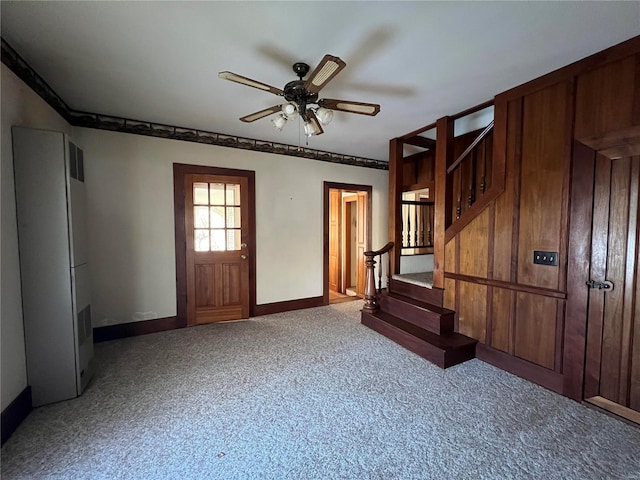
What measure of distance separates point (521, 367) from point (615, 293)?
A: 38.8 inches

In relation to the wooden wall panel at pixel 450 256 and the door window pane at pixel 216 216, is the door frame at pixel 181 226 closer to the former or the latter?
the door window pane at pixel 216 216

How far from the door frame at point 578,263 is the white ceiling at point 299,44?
0.80 m

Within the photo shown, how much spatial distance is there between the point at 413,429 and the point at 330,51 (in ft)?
9.06

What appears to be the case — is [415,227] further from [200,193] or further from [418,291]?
[200,193]

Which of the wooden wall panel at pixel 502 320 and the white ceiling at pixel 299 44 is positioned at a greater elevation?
the white ceiling at pixel 299 44

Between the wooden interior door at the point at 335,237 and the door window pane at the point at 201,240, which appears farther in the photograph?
the wooden interior door at the point at 335,237

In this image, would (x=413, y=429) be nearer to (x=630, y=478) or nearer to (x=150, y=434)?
(x=630, y=478)

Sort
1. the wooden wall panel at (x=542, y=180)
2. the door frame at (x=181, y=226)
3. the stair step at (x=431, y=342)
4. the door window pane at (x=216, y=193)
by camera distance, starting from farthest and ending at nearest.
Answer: the door window pane at (x=216, y=193), the door frame at (x=181, y=226), the stair step at (x=431, y=342), the wooden wall panel at (x=542, y=180)

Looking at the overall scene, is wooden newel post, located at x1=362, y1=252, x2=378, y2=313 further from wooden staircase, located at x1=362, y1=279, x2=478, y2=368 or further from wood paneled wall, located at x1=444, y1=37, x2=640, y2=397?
wood paneled wall, located at x1=444, y1=37, x2=640, y2=397

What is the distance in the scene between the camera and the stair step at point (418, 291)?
11.0ft

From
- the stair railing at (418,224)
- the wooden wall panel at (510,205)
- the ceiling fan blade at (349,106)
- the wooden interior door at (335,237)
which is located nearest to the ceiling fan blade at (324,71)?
the ceiling fan blade at (349,106)

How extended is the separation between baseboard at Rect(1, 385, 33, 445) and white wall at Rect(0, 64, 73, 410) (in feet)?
0.13

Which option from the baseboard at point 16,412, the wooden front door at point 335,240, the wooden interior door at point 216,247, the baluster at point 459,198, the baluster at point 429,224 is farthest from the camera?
the wooden front door at point 335,240

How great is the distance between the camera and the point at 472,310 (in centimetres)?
299
